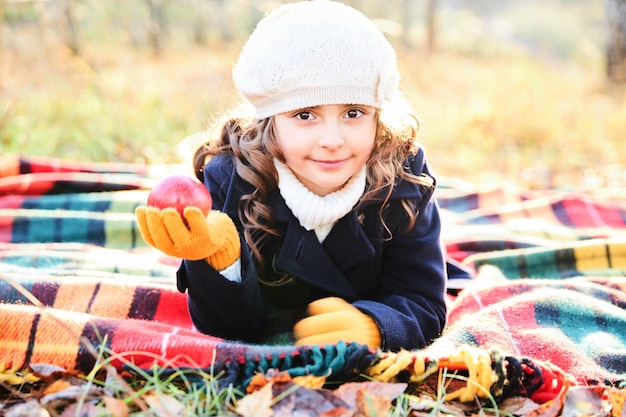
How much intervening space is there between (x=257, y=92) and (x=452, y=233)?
1609 millimetres

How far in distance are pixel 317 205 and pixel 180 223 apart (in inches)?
20.7

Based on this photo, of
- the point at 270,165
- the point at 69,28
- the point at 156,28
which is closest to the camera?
the point at 270,165

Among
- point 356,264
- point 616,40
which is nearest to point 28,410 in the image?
point 356,264

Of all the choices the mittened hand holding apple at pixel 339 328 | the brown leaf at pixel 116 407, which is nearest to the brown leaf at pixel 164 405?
the brown leaf at pixel 116 407

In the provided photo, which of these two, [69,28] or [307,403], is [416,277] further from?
[69,28]

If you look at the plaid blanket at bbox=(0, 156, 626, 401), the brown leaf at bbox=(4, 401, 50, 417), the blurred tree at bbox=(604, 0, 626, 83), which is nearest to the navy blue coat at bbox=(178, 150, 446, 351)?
Answer: the plaid blanket at bbox=(0, 156, 626, 401)

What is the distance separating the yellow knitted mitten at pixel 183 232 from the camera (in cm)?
144

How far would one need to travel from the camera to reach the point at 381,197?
6.28ft

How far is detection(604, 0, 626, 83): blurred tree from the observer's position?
256 inches

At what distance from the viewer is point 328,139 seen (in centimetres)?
171

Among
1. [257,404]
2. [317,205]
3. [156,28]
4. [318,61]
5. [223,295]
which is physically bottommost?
[257,404]

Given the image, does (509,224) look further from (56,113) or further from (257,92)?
(56,113)

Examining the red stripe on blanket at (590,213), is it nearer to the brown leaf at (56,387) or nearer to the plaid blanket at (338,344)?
the plaid blanket at (338,344)

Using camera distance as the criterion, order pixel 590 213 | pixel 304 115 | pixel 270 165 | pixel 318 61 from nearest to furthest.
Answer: pixel 318 61, pixel 304 115, pixel 270 165, pixel 590 213
